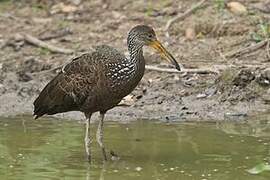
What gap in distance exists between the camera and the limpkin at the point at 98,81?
362 inches

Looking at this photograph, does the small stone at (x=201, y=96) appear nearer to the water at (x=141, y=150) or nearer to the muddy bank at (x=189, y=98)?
the muddy bank at (x=189, y=98)

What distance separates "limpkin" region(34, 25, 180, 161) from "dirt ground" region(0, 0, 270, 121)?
1.84 m

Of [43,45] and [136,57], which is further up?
[136,57]

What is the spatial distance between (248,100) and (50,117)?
249 centimetres

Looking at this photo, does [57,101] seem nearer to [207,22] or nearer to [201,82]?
[201,82]

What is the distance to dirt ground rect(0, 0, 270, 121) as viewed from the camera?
11578 mm

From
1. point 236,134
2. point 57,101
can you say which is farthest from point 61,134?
point 236,134

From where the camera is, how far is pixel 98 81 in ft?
30.2

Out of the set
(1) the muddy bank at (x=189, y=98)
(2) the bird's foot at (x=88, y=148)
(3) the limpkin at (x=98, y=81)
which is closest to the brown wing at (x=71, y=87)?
(3) the limpkin at (x=98, y=81)

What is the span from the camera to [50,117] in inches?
460

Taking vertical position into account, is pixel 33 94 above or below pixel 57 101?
below

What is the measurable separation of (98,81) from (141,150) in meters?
0.97

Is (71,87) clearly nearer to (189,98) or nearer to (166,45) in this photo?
(189,98)

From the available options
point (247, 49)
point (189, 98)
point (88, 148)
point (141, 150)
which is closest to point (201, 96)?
point (189, 98)
